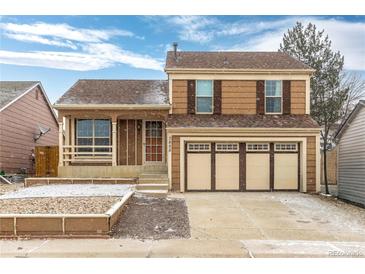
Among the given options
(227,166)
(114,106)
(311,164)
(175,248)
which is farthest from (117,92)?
(175,248)

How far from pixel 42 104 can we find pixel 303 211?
1777 cm

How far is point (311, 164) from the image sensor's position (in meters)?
16.9

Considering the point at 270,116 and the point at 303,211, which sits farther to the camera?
the point at 270,116

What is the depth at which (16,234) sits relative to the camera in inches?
348

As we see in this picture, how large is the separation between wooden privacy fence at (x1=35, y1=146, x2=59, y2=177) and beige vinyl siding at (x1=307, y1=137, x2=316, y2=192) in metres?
11.1

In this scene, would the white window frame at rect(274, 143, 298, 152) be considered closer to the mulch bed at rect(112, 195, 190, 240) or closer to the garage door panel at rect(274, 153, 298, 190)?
the garage door panel at rect(274, 153, 298, 190)

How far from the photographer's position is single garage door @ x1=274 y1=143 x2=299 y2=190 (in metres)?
16.9

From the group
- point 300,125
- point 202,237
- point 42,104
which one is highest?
point 42,104

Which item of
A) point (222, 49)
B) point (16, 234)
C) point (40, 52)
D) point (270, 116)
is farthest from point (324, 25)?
point (16, 234)

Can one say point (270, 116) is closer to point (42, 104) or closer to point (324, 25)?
point (324, 25)

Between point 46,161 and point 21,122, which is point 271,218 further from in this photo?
point 21,122

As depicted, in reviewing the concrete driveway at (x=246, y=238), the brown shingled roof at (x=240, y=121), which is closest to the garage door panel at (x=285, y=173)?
the brown shingled roof at (x=240, y=121)

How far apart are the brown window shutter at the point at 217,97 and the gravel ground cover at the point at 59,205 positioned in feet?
22.8
